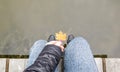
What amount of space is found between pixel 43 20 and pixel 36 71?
90 centimetres

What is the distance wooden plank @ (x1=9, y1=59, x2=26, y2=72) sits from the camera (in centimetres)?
76

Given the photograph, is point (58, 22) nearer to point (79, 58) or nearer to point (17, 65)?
point (17, 65)

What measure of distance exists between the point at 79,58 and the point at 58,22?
2.34 feet

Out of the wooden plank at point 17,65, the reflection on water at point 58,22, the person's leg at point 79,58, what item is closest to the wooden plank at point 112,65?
the person's leg at point 79,58

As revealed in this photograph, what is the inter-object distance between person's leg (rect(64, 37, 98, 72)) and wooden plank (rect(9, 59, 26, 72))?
7.9 inches

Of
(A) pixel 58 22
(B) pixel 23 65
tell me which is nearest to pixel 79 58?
(B) pixel 23 65

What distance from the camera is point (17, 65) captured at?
2.53 feet

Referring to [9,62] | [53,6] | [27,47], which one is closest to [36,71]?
[9,62]

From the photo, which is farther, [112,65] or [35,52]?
[112,65]

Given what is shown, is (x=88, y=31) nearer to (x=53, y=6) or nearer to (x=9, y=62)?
(x=53, y=6)

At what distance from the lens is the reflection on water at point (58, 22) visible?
4.13 ft

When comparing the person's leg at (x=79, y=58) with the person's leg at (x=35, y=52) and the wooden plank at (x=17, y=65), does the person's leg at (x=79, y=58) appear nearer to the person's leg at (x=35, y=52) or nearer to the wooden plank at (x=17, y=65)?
the person's leg at (x=35, y=52)

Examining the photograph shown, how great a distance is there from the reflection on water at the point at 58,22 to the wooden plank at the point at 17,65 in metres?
0.45

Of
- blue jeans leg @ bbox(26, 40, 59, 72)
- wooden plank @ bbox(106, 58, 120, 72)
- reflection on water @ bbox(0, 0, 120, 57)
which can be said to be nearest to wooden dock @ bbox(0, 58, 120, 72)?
wooden plank @ bbox(106, 58, 120, 72)
